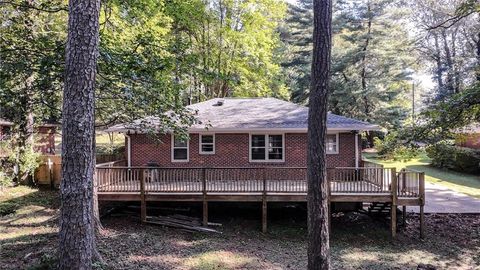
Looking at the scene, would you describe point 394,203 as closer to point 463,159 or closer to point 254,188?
point 254,188

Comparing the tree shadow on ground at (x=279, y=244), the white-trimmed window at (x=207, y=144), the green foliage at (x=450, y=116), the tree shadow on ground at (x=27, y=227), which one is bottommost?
the tree shadow on ground at (x=279, y=244)

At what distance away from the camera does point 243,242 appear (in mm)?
12023

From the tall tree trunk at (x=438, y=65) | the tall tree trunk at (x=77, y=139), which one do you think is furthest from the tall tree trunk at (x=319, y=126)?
the tall tree trunk at (x=438, y=65)

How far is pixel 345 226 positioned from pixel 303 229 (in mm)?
1758

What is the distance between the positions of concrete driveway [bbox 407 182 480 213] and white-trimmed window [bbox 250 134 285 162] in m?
6.33

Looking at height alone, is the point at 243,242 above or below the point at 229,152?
below

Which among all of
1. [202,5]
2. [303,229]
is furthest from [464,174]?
[202,5]

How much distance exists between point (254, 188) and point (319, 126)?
6.57 metres

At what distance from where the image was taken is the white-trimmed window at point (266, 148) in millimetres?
16688

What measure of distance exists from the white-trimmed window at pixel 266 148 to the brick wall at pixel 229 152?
19 centimetres

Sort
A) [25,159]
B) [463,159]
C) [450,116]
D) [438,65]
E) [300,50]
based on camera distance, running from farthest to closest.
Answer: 1. [438,65]
2. [300,50]
3. [463,159]
4. [25,159]
5. [450,116]

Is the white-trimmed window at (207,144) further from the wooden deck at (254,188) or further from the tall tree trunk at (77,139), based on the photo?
the tall tree trunk at (77,139)

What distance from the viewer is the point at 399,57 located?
1201 inches

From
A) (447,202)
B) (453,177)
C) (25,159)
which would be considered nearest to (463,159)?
(453,177)
